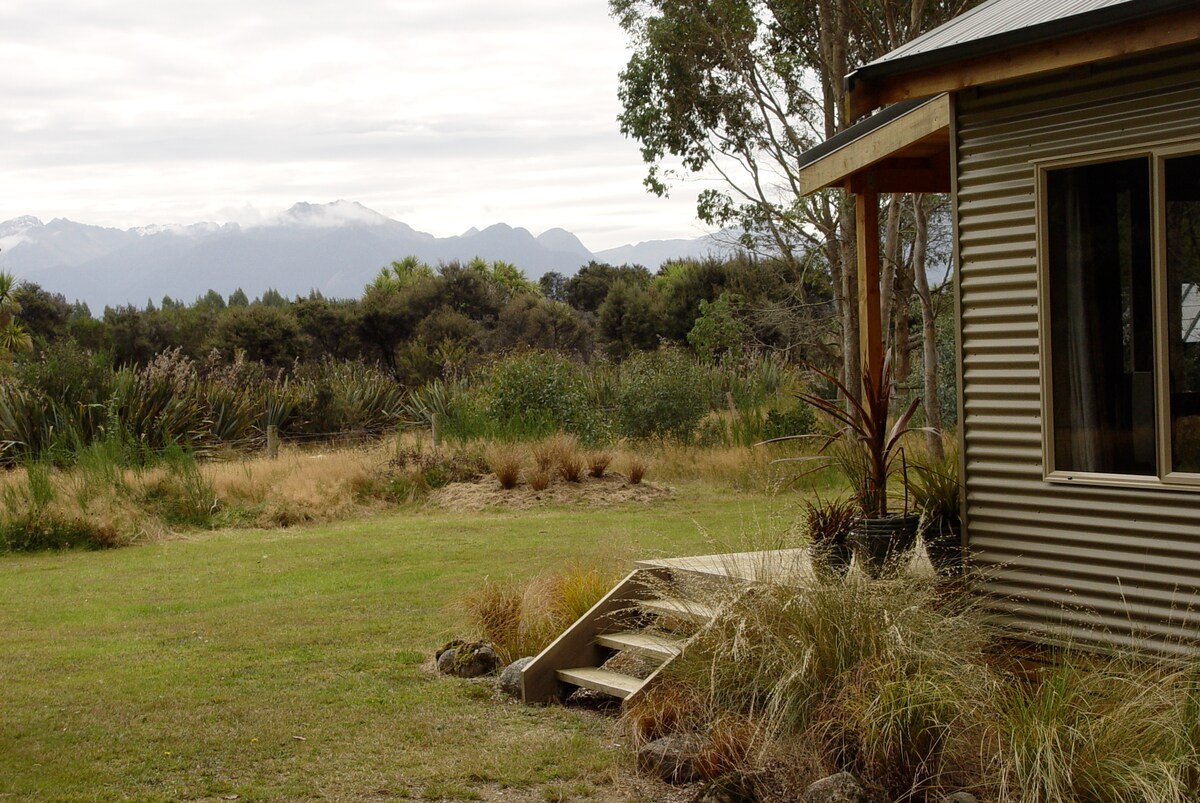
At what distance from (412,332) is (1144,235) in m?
32.4

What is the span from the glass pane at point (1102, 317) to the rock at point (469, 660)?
344cm

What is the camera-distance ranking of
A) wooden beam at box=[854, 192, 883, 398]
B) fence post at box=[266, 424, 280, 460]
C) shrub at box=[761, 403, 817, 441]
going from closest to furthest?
1. wooden beam at box=[854, 192, 883, 398]
2. fence post at box=[266, 424, 280, 460]
3. shrub at box=[761, 403, 817, 441]

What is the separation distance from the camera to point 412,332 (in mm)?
36594

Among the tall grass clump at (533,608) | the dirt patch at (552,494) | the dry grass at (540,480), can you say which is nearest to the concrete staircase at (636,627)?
the tall grass clump at (533,608)

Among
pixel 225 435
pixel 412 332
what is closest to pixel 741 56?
pixel 225 435

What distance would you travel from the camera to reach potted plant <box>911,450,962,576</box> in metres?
6.34

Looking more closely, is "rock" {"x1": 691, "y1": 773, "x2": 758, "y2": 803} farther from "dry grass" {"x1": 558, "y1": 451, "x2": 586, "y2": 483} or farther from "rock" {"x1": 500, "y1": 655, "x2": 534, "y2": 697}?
"dry grass" {"x1": 558, "y1": 451, "x2": 586, "y2": 483}

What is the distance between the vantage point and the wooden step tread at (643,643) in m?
6.14

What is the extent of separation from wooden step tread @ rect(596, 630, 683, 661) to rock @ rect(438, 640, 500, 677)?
0.76 meters

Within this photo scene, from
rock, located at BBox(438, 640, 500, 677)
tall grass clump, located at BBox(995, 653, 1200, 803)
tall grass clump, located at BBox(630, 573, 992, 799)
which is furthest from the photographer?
rock, located at BBox(438, 640, 500, 677)

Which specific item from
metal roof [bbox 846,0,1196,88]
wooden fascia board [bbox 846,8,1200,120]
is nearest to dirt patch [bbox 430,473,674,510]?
metal roof [bbox 846,0,1196,88]

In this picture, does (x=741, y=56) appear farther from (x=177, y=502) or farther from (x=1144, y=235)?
(x=1144, y=235)

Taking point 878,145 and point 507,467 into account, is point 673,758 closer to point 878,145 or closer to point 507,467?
point 878,145

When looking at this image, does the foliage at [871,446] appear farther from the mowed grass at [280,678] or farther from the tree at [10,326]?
the tree at [10,326]
